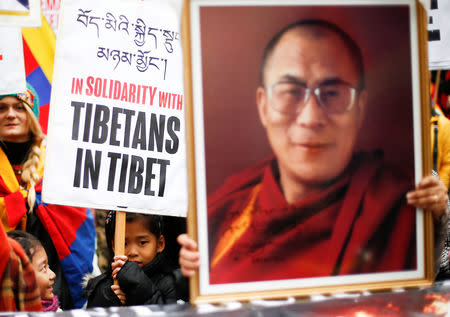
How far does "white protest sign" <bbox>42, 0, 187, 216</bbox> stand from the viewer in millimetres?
2252

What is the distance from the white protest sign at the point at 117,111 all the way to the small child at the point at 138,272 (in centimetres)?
29

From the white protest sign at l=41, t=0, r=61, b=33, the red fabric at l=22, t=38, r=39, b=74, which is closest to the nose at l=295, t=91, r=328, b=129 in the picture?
the red fabric at l=22, t=38, r=39, b=74

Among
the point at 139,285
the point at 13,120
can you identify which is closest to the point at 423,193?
the point at 139,285

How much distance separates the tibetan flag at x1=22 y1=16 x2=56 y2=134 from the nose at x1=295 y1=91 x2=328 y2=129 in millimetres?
2306

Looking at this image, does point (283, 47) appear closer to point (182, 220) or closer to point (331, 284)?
point (331, 284)

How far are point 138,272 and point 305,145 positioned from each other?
1232mm

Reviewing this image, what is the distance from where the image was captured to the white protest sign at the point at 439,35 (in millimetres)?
2611

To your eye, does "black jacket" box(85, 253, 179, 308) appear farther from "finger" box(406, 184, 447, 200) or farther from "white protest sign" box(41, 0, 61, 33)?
"white protest sign" box(41, 0, 61, 33)

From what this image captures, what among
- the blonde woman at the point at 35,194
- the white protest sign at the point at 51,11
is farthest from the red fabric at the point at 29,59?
the white protest sign at the point at 51,11

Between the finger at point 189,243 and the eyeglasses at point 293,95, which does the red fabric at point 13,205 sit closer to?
the finger at point 189,243

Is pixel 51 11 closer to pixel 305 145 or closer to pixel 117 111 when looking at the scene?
pixel 117 111

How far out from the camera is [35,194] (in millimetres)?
3072

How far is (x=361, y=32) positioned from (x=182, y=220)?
1649 millimetres

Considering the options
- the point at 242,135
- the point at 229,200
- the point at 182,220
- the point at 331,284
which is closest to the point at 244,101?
the point at 242,135
